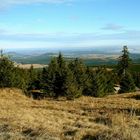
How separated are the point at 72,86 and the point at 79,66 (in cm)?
1557

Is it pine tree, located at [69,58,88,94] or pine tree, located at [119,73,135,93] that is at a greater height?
pine tree, located at [69,58,88,94]

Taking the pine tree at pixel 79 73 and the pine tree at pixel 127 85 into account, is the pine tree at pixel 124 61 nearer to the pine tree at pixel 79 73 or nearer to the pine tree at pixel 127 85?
the pine tree at pixel 127 85

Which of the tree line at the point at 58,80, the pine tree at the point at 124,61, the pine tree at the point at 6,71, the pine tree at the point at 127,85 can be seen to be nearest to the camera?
the pine tree at the point at 6,71

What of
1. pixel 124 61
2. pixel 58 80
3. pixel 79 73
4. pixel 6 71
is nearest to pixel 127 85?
pixel 79 73

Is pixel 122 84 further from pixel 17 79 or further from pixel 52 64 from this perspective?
pixel 17 79

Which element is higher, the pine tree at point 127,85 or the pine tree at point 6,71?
the pine tree at point 6,71

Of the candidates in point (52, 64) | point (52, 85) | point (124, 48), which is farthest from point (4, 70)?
point (124, 48)

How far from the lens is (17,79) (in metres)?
48.2

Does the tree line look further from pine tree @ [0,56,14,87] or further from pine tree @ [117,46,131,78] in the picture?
pine tree @ [117,46,131,78]

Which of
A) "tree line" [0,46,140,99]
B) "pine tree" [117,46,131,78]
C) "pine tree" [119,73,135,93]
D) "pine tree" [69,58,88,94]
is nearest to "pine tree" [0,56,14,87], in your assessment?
"tree line" [0,46,140,99]

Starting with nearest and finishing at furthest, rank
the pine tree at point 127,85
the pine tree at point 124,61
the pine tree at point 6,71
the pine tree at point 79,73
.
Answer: the pine tree at point 6,71
the pine tree at point 79,73
the pine tree at point 127,85
the pine tree at point 124,61

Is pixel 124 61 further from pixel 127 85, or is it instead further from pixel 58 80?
pixel 58 80

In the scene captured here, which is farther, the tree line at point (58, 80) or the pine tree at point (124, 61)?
the pine tree at point (124, 61)

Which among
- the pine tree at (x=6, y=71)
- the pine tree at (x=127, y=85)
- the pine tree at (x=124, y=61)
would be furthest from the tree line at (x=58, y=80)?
the pine tree at (x=124, y=61)
